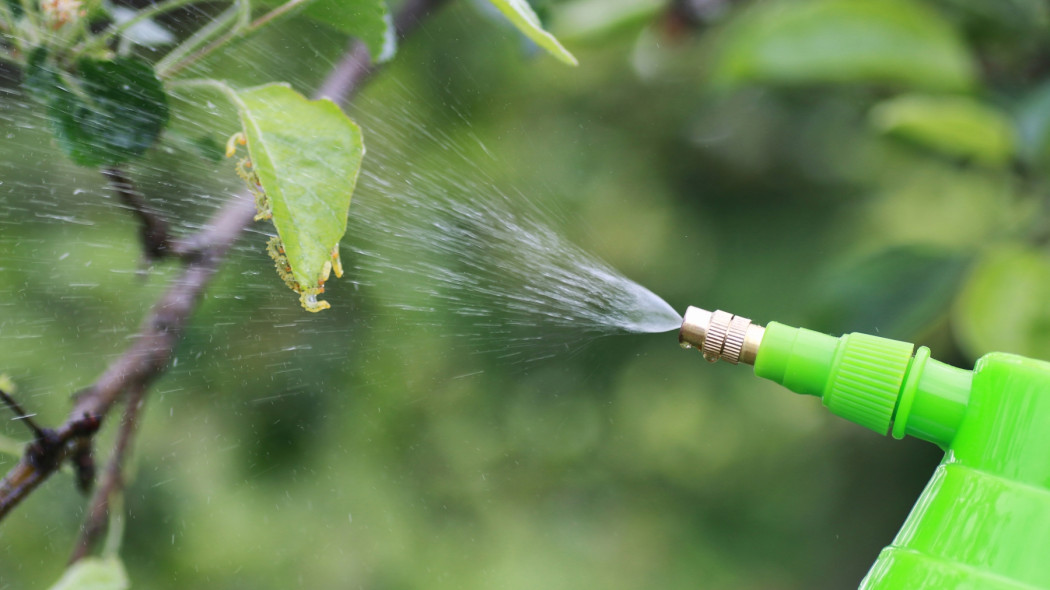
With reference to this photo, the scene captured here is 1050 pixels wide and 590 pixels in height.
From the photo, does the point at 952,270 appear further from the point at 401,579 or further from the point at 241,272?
the point at 401,579

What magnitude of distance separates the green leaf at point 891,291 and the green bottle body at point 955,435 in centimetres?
44

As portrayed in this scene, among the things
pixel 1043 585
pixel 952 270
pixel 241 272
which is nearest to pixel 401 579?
pixel 241 272

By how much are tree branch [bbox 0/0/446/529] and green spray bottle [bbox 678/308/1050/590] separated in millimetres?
296

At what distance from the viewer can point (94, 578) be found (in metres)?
0.44

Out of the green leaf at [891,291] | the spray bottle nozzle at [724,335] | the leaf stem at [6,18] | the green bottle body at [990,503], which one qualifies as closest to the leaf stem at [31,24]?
the leaf stem at [6,18]

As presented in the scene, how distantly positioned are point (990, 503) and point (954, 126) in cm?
57

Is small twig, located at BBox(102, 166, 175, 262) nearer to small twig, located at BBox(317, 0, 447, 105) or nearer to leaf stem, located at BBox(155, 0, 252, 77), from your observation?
leaf stem, located at BBox(155, 0, 252, 77)

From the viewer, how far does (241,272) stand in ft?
2.81

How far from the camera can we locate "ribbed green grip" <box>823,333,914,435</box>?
0.43m

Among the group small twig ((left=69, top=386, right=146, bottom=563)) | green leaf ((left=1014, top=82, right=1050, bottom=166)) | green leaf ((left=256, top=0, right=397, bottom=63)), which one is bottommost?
small twig ((left=69, top=386, right=146, bottom=563))

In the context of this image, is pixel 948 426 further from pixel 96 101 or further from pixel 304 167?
pixel 96 101

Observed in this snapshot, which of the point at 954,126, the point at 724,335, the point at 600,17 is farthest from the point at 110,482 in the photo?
the point at 954,126

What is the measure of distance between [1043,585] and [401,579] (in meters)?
1.02

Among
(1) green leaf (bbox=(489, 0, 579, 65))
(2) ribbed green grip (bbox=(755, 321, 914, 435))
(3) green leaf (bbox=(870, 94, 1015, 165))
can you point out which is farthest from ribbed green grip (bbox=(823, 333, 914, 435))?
(3) green leaf (bbox=(870, 94, 1015, 165))
